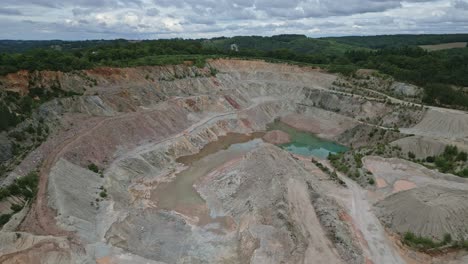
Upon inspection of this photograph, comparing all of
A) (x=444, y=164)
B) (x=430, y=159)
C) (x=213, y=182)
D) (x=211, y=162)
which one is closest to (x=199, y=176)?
(x=213, y=182)

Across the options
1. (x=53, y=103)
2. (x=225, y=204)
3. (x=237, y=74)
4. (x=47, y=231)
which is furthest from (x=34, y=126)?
(x=237, y=74)

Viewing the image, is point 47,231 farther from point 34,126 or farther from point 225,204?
point 34,126

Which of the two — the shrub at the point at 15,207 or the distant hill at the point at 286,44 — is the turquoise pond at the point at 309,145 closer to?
the shrub at the point at 15,207

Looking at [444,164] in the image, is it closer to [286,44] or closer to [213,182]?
[213,182]

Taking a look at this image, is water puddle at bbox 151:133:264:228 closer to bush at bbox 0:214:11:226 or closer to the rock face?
the rock face

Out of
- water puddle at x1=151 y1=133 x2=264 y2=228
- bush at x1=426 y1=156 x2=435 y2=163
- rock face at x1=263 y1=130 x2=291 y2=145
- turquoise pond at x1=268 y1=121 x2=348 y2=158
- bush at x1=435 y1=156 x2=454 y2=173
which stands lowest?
turquoise pond at x1=268 y1=121 x2=348 y2=158

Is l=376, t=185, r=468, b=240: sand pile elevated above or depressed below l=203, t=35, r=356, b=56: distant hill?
below

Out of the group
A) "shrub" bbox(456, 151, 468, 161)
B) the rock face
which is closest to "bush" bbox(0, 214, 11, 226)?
the rock face
